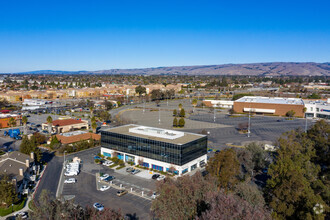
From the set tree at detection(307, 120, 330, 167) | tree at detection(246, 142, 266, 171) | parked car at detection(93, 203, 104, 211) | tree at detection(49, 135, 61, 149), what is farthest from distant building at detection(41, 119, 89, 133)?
tree at detection(307, 120, 330, 167)

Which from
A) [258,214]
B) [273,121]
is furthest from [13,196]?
[273,121]

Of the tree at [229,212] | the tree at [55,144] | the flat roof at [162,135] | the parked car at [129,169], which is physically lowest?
the parked car at [129,169]

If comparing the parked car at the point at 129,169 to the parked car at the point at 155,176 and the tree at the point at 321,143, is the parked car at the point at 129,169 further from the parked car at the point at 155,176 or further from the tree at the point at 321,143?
the tree at the point at 321,143

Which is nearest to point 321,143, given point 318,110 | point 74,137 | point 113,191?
point 113,191

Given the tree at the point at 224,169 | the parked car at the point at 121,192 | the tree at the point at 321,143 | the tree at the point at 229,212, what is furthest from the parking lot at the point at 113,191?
the tree at the point at 321,143

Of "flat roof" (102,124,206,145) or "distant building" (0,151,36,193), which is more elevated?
"flat roof" (102,124,206,145)

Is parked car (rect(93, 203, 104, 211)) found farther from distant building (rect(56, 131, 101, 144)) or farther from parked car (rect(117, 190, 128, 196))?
distant building (rect(56, 131, 101, 144))

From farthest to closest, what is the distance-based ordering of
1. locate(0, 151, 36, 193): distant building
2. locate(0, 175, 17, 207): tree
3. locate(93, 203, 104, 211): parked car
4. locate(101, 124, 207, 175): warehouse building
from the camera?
locate(101, 124, 207, 175): warehouse building → locate(0, 151, 36, 193): distant building → locate(93, 203, 104, 211): parked car → locate(0, 175, 17, 207): tree

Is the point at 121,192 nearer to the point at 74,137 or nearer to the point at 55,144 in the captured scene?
the point at 55,144
